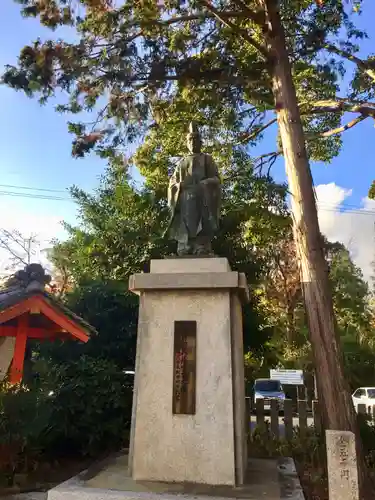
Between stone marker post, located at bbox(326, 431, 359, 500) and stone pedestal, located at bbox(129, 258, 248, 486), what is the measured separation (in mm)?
1076

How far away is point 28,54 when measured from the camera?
7.76m

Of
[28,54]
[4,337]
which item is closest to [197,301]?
[4,337]

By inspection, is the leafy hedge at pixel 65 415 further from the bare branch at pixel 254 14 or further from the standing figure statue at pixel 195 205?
the bare branch at pixel 254 14

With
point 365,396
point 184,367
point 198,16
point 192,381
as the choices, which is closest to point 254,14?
point 198,16

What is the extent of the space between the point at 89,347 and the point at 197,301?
475 cm

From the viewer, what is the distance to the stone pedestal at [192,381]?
4375mm

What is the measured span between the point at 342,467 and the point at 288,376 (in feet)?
46.0

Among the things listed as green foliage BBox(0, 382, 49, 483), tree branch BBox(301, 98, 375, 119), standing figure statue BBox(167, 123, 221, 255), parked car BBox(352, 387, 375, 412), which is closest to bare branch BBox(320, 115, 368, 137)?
tree branch BBox(301, 98, 375, 119)

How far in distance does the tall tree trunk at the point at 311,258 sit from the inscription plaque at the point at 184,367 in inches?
111

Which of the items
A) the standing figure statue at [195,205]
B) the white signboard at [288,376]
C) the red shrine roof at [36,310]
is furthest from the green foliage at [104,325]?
the white signboard at [288,376]

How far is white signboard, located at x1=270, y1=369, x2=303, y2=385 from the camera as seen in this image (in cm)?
1678

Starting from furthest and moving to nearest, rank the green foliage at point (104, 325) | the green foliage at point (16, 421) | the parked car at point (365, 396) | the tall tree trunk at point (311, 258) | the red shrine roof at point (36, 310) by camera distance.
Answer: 1. the parked car at point (365, 396)
2. the green foliage at point (104, 325)
3. the tall tree trunk at point (311, 258)
4. the red shrine roof at point (36, 310)
5. the green foliage at point (16, 421)

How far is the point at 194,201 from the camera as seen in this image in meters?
5.52

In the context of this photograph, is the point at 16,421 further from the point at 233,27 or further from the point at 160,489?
the point at 233,27
